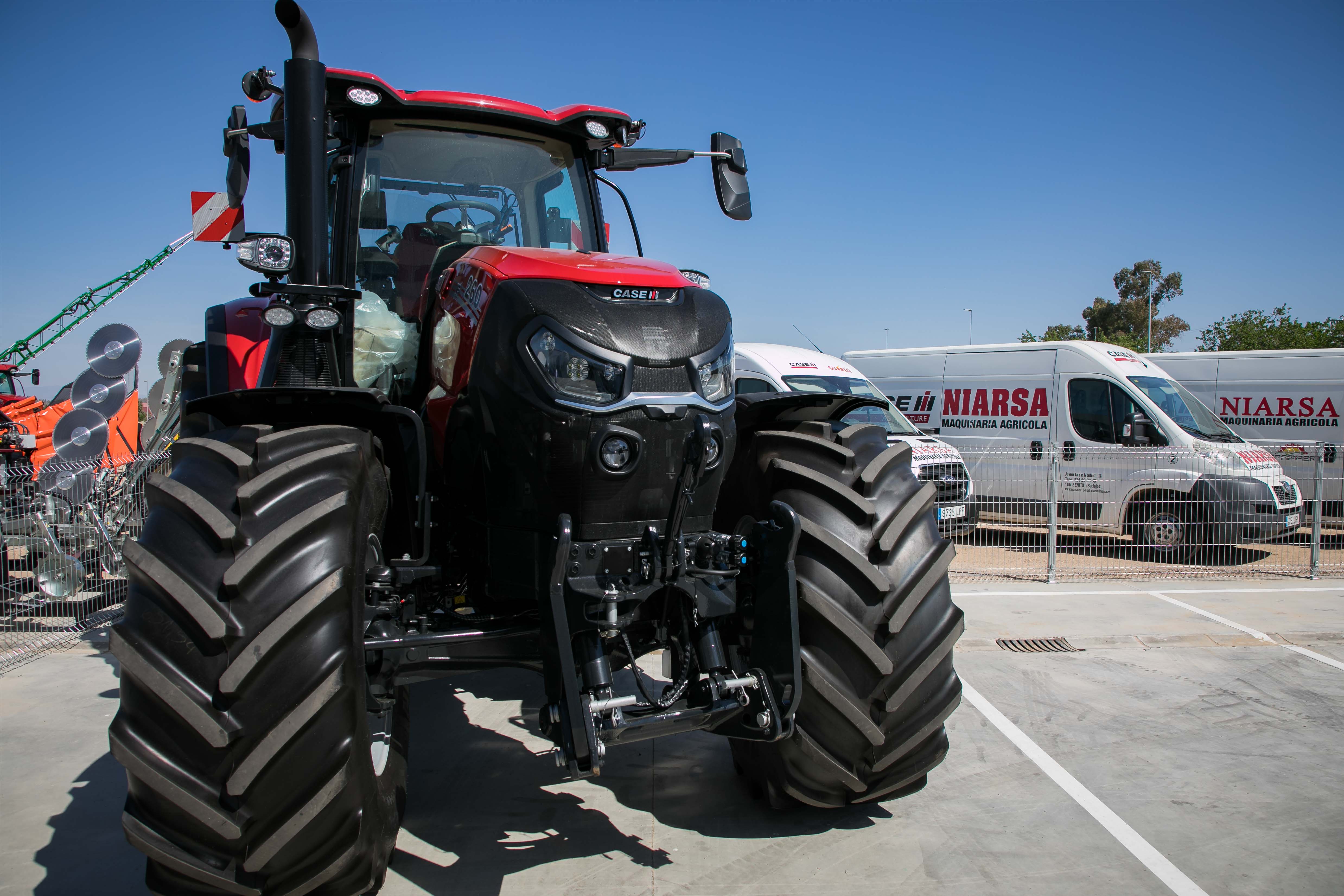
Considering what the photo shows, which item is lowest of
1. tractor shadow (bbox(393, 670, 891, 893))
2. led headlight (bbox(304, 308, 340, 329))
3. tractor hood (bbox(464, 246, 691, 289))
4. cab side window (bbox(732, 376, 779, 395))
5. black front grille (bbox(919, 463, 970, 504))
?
tractor shadow (bbox(393, 670, 891, 893))

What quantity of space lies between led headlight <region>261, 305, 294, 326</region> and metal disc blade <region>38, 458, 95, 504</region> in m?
4.76

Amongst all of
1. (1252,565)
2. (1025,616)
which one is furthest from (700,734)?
(1252,565)

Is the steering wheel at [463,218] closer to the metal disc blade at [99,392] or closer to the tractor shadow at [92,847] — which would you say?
the tractor shadow at [92,847]

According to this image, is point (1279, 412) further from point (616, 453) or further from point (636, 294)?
point (616, 453)

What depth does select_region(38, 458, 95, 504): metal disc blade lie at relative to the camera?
650 centimetres

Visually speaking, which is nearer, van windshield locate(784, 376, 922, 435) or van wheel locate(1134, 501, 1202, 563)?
van wheel locate(1134, 501, 1202, 563)

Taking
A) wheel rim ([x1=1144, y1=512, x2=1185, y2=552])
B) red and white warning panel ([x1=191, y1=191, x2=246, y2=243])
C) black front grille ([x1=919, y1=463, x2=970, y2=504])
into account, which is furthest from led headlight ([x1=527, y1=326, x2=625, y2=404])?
wheel rim ([x1=1144, y1=512, x2=1185, y2=552])

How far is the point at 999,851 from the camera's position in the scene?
316cm

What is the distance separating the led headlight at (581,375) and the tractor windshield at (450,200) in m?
1.30

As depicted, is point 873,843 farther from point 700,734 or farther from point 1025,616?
point 1025,616

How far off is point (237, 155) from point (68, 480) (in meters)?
4.57

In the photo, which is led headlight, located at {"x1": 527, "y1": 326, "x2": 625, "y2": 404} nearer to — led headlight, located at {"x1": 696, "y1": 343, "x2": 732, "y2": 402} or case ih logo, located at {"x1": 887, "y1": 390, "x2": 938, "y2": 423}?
led headlight, located at {"x1": 696, "y1": 343, "x2": 732, "y2": 402}

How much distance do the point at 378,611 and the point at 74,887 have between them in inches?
60.5

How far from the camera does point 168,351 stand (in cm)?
965
